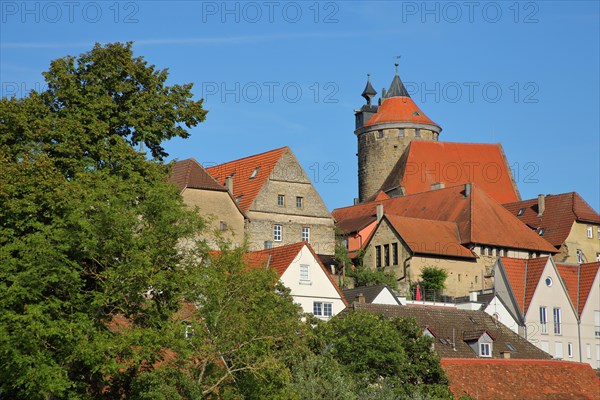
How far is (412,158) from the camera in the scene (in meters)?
110

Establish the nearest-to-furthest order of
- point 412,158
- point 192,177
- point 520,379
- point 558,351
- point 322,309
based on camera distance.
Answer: point 520,379
point 322,309
point 192,177
point 558,351
point 412,158

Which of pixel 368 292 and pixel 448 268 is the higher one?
pixel 448 268

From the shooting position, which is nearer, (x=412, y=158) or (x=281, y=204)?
(x=281, y=204)

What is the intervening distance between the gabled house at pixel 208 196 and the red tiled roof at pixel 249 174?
2763 mm

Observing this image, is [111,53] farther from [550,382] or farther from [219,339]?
[550,382]

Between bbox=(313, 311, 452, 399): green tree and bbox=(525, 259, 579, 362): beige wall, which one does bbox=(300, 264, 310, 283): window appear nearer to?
bbox=(313, 311, 452, 399): green tree

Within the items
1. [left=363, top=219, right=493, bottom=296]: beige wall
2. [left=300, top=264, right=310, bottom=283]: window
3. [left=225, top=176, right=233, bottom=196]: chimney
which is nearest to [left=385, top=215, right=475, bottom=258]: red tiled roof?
[left=363, top=219, right=493, bottom=296]: beige wall

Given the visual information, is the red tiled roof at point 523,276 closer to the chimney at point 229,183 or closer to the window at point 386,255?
the window at point 386,255

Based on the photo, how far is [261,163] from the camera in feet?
249

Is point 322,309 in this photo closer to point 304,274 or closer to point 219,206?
point 304,274

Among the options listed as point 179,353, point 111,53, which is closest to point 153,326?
point 179,353

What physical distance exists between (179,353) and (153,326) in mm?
1253

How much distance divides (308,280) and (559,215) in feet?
118

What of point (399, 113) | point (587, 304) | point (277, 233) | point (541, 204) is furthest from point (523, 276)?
point (399, 113)
